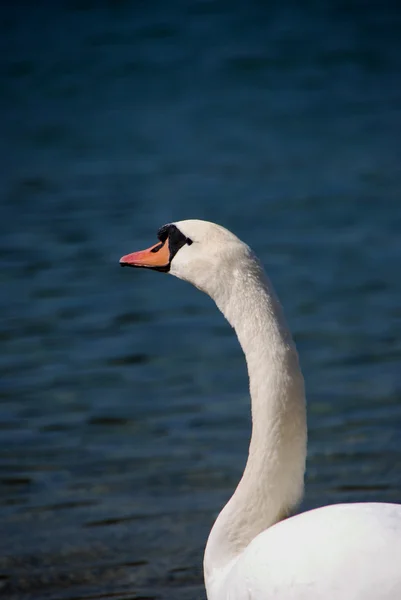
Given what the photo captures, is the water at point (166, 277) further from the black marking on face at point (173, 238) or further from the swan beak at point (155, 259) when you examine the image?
the black marking on face at point (173, 238)

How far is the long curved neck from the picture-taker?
12.0 ft

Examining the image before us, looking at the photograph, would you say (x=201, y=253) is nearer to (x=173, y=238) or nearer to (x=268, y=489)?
(x=173, y=238)

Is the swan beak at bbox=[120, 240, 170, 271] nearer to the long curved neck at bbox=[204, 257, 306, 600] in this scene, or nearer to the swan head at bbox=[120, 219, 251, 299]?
the swan head at bbox=[120, 219, 251, 299]

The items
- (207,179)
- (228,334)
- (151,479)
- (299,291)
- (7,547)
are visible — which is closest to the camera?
(7,547)

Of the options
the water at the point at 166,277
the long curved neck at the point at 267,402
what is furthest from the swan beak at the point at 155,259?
the water at the point at 166,277

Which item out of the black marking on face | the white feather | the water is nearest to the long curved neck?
the white feather

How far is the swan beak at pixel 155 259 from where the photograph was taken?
156 inches

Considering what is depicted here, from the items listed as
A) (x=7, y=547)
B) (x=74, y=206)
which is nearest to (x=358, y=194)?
(x=74, y=206)

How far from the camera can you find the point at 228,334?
8.13 m

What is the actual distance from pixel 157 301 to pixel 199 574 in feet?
14.4

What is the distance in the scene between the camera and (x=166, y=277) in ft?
32.5

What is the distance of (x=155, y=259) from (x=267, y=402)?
65cm

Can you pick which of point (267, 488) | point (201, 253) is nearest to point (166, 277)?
point (201, 253)

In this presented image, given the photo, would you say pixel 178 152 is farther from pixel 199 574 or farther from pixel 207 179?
pixel 199 574
